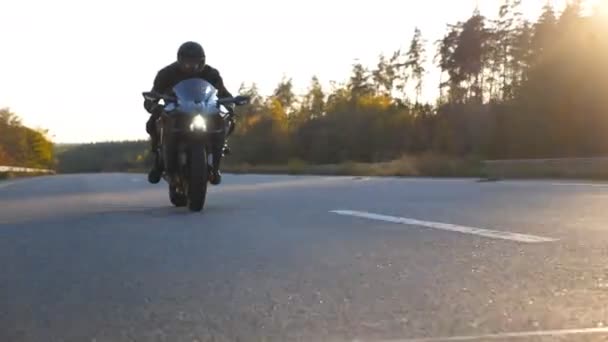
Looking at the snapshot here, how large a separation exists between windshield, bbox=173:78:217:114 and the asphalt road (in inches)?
55.0

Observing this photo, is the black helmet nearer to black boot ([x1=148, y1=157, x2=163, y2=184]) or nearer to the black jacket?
the black jacket

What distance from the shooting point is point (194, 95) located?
27.1 feet

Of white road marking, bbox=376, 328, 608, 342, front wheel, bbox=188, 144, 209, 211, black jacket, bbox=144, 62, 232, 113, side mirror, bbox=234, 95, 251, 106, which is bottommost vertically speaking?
white road marking, bbox=376, 328, 608, 342

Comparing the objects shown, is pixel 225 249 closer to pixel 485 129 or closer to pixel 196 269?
pixel 196 269

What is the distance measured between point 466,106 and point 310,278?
59089 millimetres

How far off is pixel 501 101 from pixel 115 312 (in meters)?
54.4

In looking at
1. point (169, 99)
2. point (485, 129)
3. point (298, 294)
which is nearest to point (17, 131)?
point (485, 129)

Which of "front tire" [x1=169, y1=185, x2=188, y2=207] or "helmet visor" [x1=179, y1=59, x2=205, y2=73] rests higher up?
"helmet visor" [x1=179, y1=59, x2=205, y2=73]

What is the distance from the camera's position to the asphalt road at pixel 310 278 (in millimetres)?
2869

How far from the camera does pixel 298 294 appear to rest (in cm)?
347

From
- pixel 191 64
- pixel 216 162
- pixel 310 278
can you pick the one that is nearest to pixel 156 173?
pixel 216 162

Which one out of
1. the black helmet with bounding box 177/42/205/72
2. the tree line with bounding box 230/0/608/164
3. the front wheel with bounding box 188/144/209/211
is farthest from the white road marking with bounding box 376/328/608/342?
the tree line with bounding box 230/0/608/164

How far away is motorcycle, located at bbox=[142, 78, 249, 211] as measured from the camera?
26.5 ft

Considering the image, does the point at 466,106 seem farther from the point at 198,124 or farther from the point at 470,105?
the point at 198,124
